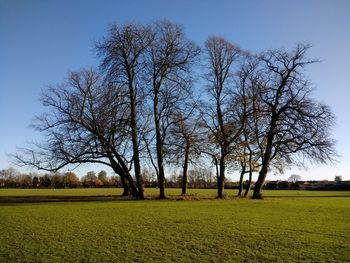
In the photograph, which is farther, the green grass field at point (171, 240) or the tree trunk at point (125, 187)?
the tree trunk at point (125, 187)

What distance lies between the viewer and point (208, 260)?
10055 millimetres

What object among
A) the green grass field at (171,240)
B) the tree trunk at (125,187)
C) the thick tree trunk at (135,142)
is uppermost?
the thick tree trunk at (135,142)

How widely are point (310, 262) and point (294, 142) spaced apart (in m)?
28.4

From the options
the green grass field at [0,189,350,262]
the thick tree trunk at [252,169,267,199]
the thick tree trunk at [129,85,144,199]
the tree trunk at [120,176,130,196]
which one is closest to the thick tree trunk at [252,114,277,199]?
the thick tree trunk at [252,169,267,199]

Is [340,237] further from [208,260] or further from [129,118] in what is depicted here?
[129,118]

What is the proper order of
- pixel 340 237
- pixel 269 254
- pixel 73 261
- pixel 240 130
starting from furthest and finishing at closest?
pixel 240 130 → pixel 340 237 → pixel 269 254 → pixel 73 261

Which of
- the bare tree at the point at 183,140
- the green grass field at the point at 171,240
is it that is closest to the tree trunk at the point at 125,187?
the bare tree at the point at 183,140

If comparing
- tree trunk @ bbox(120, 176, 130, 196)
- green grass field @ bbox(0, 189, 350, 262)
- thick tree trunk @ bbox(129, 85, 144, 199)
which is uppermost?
thick tree trunk @ bbox(129, 85, 144, 199)

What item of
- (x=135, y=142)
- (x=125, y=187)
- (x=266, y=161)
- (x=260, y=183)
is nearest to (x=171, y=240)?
(x=135, y=142)

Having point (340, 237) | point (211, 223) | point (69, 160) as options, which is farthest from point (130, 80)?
point (340, 237)

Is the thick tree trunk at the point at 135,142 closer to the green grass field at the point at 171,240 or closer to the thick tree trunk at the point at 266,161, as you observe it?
the thick tree trunk at the point at 266,161

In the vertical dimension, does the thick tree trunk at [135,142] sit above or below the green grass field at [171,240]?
above

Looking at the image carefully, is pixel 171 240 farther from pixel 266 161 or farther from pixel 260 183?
pixel 266 161

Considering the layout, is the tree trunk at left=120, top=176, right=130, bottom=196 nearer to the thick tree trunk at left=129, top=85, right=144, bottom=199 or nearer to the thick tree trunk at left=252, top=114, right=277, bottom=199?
the thick tree trunk at left=129, top=85, right=144, bottom=199
